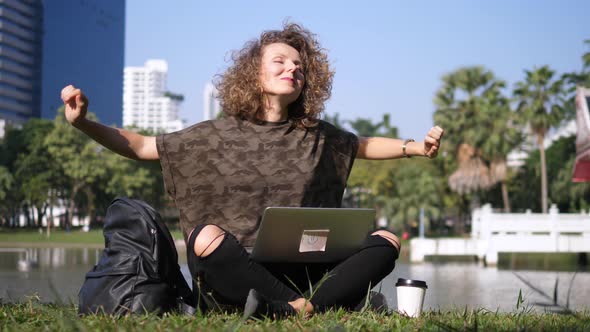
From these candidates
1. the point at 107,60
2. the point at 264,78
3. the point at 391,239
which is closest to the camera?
the point at 391,239

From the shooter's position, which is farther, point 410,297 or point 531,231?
point 531,231

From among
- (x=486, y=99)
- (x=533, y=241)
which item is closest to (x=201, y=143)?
(x=533, y=241)

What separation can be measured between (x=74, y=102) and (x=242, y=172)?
73 centimetres

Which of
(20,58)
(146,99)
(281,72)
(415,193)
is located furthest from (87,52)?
(146,99)

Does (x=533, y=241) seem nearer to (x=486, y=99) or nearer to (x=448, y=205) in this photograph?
(x=486, y=99)

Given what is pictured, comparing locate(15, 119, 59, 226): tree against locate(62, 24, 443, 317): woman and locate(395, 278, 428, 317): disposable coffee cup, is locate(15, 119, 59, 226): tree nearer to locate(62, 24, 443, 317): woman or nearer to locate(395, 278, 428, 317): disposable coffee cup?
locate(62, 24, 443, 317): woman

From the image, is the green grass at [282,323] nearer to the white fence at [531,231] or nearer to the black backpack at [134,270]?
the black backpack at [134,270]

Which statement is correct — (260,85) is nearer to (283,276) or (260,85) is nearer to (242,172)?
(242,172)

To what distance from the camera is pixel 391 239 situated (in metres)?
3.79

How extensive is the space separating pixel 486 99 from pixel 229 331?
139 feet

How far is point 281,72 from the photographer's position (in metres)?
4.18

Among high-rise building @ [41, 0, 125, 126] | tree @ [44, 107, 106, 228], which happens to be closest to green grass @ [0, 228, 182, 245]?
high-rise building @ [41, 0, 125, 126]

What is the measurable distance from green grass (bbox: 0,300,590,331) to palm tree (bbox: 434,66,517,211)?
1584 inches

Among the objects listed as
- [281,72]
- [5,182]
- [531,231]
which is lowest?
[531,231]
